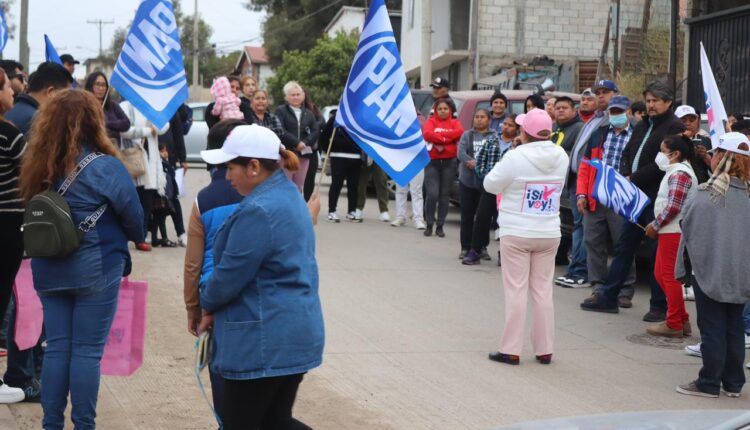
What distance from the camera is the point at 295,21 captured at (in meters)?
59.2

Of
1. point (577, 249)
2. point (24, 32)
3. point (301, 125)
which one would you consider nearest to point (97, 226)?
point (577, 249)

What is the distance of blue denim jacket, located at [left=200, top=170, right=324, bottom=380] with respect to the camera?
14.4 ft

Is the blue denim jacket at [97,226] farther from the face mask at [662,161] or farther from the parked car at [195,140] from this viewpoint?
the parked car at [195,140]

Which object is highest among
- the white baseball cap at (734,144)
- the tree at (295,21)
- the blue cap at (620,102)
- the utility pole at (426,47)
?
the tree at (295,21)

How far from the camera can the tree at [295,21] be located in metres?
58.6

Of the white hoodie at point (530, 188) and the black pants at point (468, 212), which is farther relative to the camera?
the black pants at point (468, 212)

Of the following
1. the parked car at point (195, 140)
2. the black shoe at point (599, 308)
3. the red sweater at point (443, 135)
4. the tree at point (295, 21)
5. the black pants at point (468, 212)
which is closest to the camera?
the black shoe at point (599, 308)

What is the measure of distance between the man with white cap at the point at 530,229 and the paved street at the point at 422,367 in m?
0.22

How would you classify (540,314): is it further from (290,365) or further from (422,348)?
(290,365)

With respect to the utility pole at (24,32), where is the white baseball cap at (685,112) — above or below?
below

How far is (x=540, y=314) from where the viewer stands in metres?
7.95

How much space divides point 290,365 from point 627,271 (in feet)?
19.6

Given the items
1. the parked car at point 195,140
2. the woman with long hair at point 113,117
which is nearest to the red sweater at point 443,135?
the woman with long hair at point 113,117

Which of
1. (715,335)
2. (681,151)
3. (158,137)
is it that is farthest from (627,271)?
(158,137)
